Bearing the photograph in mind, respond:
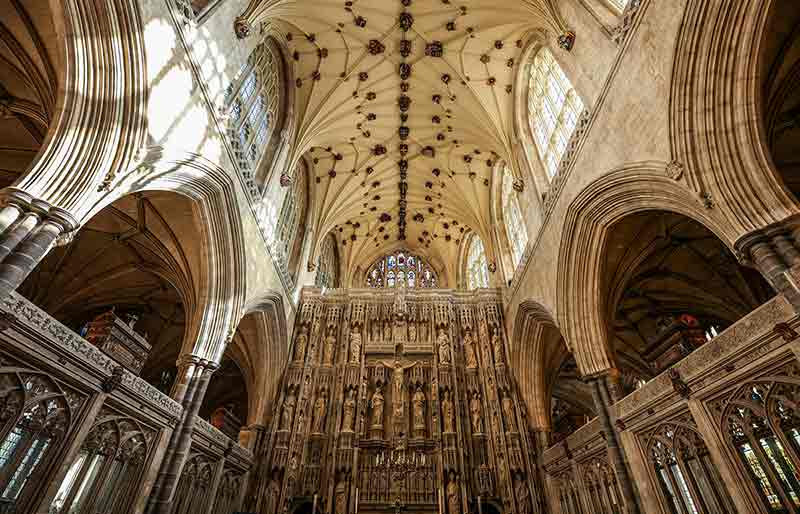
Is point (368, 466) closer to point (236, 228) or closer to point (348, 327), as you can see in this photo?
point (348, 327)

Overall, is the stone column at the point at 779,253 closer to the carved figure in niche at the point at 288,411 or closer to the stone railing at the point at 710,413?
the stone railing at the point at 710,413

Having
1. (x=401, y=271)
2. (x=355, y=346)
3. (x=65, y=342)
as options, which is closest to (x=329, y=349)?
(x=355, y=346)

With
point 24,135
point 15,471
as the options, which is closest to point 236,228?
point 24,135

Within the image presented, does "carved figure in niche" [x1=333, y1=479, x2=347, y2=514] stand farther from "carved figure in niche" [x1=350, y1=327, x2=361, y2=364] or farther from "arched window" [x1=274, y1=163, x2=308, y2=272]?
"arched window" [x1=274, y1=163, x2=308, y2=272]

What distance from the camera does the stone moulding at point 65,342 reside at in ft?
16.9

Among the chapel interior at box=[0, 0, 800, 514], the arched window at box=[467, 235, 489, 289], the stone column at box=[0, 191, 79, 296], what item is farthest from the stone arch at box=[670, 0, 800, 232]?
the arched window at box=[467, 235, 489, 289]

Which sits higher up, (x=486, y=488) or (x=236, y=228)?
(x=236, y=228)

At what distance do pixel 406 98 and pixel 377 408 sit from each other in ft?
40.5

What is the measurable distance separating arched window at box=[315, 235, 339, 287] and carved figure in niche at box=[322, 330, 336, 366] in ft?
14.5

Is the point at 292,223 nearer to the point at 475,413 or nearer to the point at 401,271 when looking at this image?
the point at 401,271

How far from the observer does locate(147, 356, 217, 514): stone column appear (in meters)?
7.75

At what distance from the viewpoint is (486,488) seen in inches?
469

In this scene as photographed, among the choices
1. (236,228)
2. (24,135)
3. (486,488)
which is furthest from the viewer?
(486,488)

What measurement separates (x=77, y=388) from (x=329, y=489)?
8.16m
